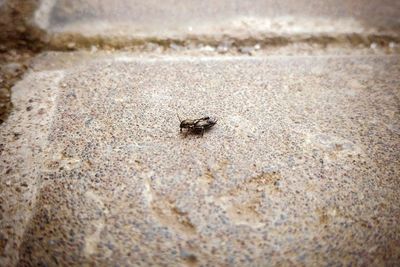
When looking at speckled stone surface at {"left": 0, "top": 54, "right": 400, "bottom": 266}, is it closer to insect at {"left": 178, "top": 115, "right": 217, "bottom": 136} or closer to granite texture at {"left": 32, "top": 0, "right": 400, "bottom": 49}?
insect at {"left": 178, "top": 115, "right": 217, "bottom": 136}

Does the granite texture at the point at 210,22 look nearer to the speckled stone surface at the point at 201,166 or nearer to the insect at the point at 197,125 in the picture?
the speckled stone surface at the point at 201,166

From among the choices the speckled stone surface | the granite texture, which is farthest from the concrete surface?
the speckled stone surface

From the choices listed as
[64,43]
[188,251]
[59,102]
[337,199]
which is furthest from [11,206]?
[337,199]

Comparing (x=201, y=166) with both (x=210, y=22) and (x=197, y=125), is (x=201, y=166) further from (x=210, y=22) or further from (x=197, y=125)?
(x=210, y=22)

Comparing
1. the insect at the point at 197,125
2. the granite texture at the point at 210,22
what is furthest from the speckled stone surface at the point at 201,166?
the granite texture at the point at 210,22

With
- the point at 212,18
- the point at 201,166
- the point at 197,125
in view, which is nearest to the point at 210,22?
the point at 212,18
